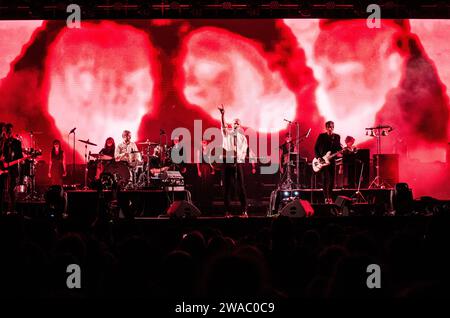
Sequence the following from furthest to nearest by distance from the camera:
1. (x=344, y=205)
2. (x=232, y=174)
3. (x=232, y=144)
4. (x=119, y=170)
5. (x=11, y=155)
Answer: (x=119, y=170)
(x=232, y=144)
(x=344, y=205)
(x=232, y=174)
(x=11, y=155)

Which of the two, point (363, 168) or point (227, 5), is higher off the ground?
point (227, 5)

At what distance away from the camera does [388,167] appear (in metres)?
14.6

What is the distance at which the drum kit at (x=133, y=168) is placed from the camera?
13.2m

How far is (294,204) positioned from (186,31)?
760 cm

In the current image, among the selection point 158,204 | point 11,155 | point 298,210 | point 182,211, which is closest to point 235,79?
point 158,204

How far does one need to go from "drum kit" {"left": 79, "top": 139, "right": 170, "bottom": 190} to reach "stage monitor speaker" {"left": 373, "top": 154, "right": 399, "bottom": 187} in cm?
559

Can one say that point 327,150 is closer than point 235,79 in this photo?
Yes

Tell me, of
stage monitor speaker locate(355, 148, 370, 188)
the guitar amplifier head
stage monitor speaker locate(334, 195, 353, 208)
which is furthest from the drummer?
stage monitor speaker locate(355, 148, 370, 188)

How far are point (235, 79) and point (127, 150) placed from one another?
12.4 ft

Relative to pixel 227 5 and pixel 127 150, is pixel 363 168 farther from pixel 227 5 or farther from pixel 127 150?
pixel 127 150

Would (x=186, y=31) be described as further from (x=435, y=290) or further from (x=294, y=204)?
(x=435, y=290)

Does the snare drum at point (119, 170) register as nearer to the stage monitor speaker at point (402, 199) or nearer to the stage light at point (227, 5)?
the stage light at point (227, 5)

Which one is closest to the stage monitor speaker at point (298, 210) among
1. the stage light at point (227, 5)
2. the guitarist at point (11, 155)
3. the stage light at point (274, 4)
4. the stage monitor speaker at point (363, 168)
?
the stage monitor speaker at point (363, 168)

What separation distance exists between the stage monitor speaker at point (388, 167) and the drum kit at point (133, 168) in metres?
5.59
